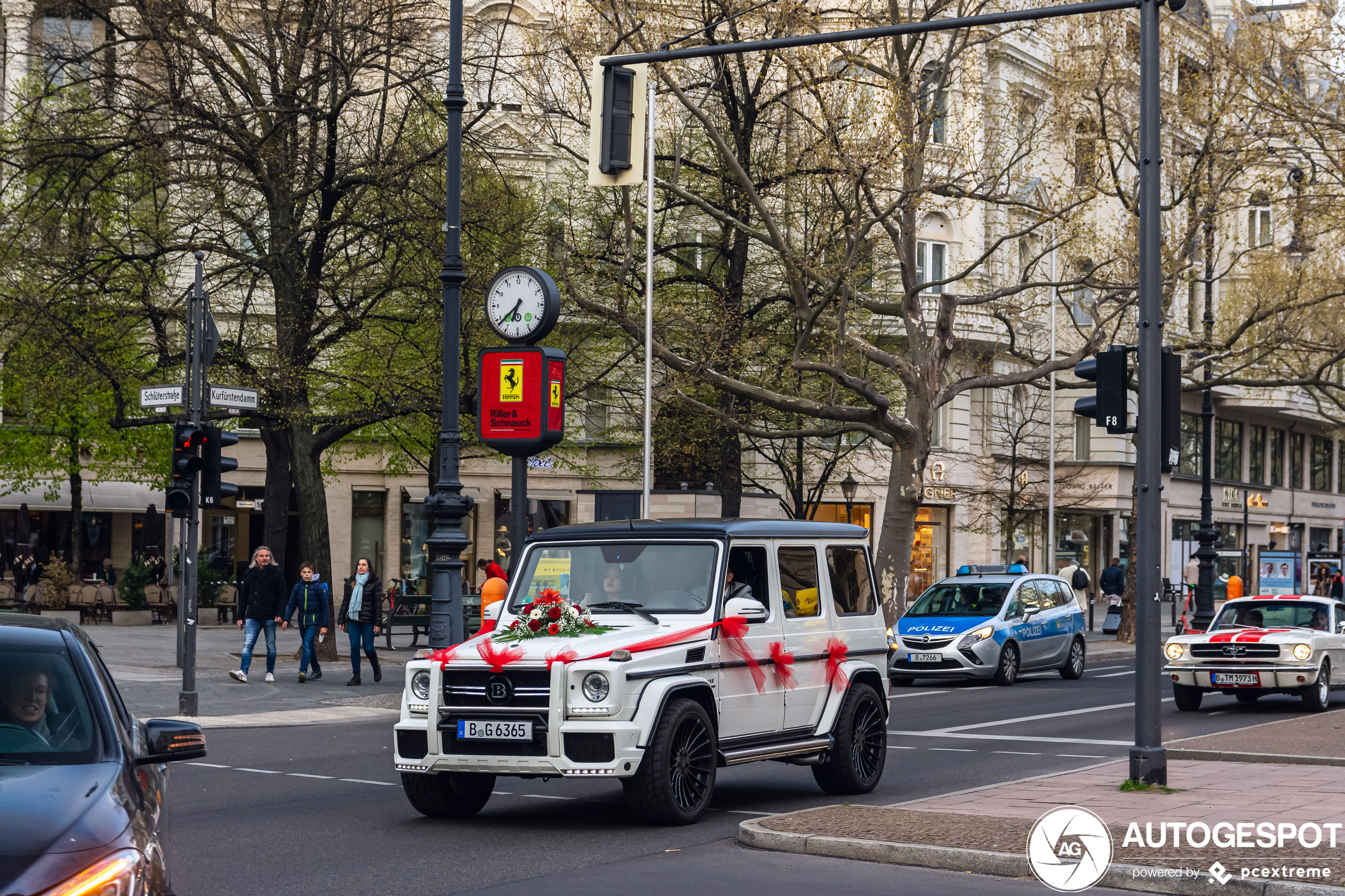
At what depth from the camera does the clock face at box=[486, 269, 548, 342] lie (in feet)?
61.6

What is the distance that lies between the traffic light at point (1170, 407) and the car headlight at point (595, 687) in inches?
184

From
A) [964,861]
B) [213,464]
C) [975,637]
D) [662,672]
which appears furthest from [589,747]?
[975,637]

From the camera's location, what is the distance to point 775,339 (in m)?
32.6

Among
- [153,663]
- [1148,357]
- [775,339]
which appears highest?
[775,339]

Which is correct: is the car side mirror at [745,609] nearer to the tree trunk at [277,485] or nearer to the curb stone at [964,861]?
the curb stone at [964,861]

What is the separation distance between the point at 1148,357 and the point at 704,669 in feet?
13.5

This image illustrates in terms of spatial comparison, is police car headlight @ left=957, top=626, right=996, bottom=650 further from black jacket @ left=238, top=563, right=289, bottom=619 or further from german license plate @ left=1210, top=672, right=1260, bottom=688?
black jacket @ left=238, top=563, right=289, bottom=619

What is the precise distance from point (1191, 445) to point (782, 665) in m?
53.0

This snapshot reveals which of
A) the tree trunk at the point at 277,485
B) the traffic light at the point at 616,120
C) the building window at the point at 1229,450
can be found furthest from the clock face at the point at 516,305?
the building window at the point at 1229,450

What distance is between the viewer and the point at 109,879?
4574 millimetres

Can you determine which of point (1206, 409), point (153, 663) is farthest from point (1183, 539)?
point (153, 663)

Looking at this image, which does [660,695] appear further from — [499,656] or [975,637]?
[975,637]

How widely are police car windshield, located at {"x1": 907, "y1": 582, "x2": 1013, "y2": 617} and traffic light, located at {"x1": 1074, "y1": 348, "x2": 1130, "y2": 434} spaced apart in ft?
46.2

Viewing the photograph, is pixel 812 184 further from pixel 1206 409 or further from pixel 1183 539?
pixel 1183 539
